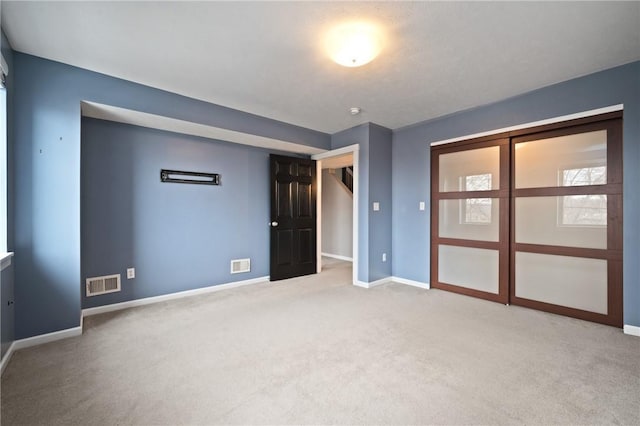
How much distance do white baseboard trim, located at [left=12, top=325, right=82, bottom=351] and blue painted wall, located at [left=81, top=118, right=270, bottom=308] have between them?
24.8 inches

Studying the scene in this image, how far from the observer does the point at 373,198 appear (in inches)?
170

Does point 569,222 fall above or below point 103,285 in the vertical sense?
above

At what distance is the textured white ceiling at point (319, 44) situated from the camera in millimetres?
1871

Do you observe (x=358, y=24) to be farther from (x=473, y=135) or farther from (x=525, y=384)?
(x=525, y=384)

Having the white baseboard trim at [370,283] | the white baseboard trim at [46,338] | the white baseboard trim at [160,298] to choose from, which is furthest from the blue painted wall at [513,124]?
the white baseboard trim at [46,338]

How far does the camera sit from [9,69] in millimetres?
2281

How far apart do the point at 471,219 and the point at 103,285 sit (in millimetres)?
4680

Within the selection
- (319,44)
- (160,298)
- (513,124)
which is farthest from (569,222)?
(160,298)

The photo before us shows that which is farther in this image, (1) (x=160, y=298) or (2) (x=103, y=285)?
(1) (x=160, y=298)

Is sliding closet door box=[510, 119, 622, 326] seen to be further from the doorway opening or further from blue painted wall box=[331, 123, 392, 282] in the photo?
the doorway opening

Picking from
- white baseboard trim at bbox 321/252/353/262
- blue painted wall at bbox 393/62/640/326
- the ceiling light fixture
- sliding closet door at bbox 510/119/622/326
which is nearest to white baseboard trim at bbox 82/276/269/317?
blue painted wall at bbox 393/62/640/326

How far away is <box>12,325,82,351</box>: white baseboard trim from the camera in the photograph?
235 centimetres

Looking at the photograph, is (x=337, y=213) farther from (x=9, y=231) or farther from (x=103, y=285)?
(x=9, y=231)

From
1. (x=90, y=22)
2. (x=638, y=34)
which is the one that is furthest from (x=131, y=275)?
(x=638, y=34)
